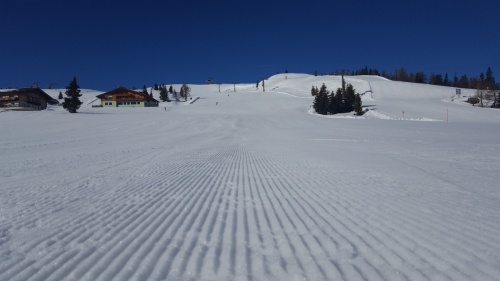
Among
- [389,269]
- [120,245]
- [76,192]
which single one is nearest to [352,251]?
[389,269]

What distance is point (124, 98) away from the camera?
8262 centimetres

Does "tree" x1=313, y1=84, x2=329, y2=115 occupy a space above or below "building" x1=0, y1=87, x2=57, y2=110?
below

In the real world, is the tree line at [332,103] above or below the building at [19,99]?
below

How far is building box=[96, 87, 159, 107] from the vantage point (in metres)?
81.9

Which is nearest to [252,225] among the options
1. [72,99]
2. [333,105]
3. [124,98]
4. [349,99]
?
[333,105]

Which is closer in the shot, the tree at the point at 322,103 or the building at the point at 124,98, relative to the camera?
the tree at the point at 322,103

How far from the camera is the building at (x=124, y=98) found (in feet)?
269

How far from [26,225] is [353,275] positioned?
4.70 metres

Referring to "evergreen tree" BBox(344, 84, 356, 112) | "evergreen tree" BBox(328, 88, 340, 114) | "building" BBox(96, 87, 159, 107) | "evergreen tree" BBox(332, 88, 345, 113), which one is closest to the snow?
"evergreen tree" BBox(328, 88, 340, 114)

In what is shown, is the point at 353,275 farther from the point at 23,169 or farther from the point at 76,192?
the point at 23,169

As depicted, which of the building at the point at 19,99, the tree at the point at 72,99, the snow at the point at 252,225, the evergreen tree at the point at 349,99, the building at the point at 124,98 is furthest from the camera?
the building at the point at 124,98

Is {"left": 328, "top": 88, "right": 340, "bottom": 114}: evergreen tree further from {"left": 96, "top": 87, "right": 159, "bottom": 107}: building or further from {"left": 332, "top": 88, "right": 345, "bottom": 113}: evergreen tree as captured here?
{"left": 96, "top": 87, "right": 159, "bottom": 107}: building

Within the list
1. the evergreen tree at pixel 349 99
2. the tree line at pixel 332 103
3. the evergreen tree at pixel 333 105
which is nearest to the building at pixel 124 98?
the tree line at pixel 332 103

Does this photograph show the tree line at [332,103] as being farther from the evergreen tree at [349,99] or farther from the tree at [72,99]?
the tree at [72,99]
